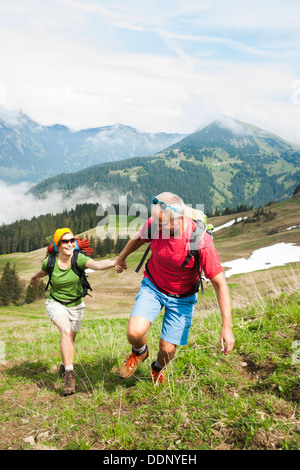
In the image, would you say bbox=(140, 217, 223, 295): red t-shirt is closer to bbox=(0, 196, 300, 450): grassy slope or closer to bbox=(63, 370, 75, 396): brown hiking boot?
bbox=(0, 196, 300, 450): grassy slope

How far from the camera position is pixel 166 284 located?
502 centimetres

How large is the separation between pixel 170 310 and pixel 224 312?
3.26ft

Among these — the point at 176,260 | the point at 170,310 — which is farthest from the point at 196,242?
the point at 170,310

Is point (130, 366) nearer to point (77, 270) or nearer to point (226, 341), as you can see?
point (226, 341)

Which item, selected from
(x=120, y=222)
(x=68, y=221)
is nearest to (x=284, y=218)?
(x=120, y=222)

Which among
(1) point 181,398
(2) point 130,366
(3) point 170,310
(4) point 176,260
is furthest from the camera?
(3) point 170,310

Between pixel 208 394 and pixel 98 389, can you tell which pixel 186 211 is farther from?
pixel 98 389

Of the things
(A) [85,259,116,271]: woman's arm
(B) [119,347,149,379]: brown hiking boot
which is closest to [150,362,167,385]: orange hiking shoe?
(B) [119,347,149,379]: brown hiking boot

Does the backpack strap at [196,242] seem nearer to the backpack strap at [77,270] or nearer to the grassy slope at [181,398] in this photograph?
the grassy slope at [181,398]

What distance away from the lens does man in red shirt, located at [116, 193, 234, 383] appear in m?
4.75

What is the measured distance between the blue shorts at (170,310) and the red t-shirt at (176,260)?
0.15 metres

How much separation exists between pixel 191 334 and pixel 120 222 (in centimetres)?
16416

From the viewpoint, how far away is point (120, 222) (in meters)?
170

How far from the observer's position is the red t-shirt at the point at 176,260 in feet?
14.8
